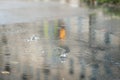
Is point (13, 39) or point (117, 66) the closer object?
point (117, 66)

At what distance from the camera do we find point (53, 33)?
12523 mm

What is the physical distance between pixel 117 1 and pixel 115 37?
11158 mm

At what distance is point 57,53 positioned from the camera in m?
9.46

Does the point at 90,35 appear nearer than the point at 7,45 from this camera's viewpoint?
No

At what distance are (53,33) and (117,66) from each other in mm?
4591

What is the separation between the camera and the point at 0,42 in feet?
35.5

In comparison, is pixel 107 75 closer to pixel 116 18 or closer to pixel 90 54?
pixel 90 54

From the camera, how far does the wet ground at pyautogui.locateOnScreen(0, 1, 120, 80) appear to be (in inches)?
300

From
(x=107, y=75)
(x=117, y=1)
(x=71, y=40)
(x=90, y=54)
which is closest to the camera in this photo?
(x=107, y=75)

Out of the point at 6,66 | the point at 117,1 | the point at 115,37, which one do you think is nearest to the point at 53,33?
the point at 115,37

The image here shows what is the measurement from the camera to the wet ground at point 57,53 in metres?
7.63

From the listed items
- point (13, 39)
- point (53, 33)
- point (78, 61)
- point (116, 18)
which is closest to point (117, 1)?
point (116, 18)

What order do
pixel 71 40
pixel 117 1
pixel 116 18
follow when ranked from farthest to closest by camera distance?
pixel 117 1, pixel 116 18, pixel 71 40

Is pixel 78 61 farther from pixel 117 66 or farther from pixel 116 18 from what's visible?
pixel 116 18
